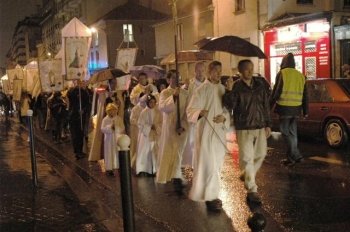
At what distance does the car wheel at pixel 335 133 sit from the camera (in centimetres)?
1112

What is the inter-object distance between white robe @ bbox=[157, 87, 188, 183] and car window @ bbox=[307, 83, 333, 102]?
5017mm

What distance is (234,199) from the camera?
7105mm

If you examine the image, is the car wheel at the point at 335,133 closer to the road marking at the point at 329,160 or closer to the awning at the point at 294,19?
the road marking at the point at 329,160

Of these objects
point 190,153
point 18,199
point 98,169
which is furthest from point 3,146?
point 190,153

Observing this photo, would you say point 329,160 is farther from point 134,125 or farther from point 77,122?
point 77,122

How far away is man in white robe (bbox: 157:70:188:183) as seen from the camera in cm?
776

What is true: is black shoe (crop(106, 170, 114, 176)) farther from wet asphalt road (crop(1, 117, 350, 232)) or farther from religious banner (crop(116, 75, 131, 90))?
religious banner (crop(116, 75, 131, 90))

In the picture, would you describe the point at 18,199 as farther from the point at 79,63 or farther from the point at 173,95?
the point at 79,63

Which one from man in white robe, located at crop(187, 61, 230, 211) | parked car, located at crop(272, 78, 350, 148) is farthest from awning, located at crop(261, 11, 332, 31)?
man in white robe, located at crop(187, 61, 230, 211)

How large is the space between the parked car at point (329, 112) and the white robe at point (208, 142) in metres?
5.40

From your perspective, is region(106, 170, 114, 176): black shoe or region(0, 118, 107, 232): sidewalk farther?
region(106, 170, 114, 176): black shoe

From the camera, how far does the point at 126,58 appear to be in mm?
13023

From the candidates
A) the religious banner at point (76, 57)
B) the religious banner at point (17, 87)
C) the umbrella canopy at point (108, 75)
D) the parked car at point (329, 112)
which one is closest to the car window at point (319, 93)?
the parked car at point (329, 112)

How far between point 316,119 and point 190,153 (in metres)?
4.97
